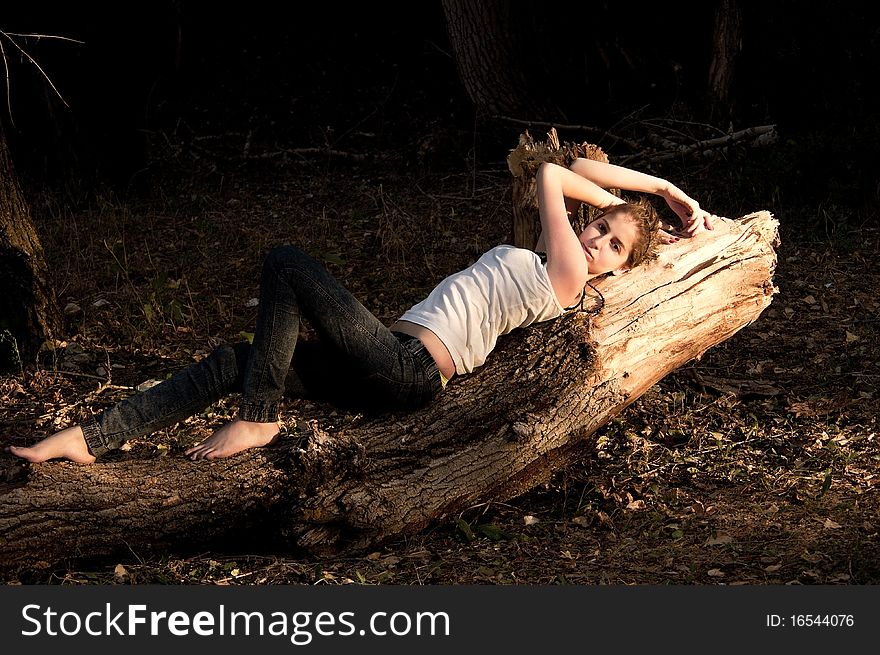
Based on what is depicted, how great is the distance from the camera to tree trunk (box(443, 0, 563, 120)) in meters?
8.37

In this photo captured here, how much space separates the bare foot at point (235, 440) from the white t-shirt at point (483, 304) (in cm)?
75

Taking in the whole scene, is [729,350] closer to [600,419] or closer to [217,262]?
[600,419]

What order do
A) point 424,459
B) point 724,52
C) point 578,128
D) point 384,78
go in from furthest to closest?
point 384,78
point 724,52
point 578,128
point 424,459

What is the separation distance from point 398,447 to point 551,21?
6353mm

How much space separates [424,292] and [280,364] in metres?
2.75

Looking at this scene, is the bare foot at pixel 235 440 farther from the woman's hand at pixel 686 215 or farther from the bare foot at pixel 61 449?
the woman's hand at pixel 686 215

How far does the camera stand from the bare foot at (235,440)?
3869 millimetres

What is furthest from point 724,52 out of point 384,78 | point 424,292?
point 424,292

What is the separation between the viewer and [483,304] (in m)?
→ 4.12

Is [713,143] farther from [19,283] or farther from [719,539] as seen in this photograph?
[19,283]

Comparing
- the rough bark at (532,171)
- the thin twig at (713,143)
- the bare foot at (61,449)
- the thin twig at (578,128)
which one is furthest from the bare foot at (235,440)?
the thin twig at (713,143)

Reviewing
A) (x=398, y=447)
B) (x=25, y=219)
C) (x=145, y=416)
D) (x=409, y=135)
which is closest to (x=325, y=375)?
(x=398, y=447)

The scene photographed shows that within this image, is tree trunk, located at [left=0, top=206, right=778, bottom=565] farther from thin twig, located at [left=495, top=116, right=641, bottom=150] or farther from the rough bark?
thin twig, located at [left=495, top=116, right=641, bottom=150]

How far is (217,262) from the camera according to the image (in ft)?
22.9
